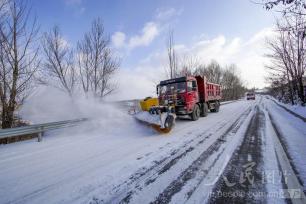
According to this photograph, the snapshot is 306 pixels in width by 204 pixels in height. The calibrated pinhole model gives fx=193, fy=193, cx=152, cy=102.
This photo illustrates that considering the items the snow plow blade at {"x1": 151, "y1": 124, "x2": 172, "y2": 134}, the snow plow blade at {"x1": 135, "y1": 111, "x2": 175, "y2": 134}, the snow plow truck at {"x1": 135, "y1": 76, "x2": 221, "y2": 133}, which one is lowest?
the snow plow blade at {"x1": 151, "y1": 124, "x2": 172, "y2": 134}

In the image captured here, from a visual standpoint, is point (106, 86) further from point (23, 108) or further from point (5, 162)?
point (5, 162)

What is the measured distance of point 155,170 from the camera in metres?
4.22

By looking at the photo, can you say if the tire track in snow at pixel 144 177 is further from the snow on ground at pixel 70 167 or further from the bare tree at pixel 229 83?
the bare tree at pixel 229 83

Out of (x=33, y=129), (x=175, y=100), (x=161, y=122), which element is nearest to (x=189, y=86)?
(x=175, y=100)

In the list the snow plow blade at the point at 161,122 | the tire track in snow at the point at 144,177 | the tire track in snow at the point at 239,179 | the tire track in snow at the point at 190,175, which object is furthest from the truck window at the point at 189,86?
the tire track in snow at the point at 239,179

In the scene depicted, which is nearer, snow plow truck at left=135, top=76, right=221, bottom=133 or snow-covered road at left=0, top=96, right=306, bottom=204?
snow-covered road at left=0, top=96, right=306, bottom=204

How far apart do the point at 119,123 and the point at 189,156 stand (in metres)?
6.66

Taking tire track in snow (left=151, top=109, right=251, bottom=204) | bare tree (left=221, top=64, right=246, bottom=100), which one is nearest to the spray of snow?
tire track in snow (left=151, top=109, right=251, bottom=204)

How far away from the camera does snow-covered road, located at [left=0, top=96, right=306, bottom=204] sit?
3.23m

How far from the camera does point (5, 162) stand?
5.45m

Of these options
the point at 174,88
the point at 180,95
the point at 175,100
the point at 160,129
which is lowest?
the point at 160,129

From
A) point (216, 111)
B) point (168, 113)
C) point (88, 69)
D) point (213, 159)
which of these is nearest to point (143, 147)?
point (213, 159)

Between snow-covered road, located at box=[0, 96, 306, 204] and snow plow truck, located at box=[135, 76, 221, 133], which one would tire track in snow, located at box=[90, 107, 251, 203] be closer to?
snow-covered road, located at box=[0, 96, 306, 204]

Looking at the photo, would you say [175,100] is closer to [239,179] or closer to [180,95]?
[180,95]
